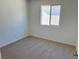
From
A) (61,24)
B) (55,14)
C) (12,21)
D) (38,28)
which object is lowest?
(38,28)

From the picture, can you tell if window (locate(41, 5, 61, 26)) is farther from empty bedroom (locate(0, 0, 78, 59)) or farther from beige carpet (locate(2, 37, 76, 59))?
beige carpet (locate(2, 37, 76, 59))

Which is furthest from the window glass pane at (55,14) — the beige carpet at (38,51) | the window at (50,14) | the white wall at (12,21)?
the white wall at (12,21)

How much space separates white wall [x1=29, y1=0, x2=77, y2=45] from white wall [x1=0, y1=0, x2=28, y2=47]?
0.41 metres

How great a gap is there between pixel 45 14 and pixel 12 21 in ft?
5.03

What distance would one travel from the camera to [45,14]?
4.99 meters

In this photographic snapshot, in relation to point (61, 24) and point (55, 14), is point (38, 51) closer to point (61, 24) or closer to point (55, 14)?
point (61, 24)

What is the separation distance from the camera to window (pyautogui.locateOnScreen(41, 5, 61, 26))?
4.61 meters

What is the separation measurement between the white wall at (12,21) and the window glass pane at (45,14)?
86 cm

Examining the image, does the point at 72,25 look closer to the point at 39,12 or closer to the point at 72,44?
the point at 72,44

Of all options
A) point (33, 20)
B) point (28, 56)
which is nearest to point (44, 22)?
point (33, 20)

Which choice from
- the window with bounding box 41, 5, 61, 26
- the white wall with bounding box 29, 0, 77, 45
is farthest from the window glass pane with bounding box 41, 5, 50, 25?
the white wall with bounding box 29, 0, 77, 45

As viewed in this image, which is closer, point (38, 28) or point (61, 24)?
point (61, 24)

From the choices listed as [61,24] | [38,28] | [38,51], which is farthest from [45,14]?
[38,51]

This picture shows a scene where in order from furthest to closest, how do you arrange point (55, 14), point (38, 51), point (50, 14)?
point (50, 14)
point (55, 14)
point (38, 51)
